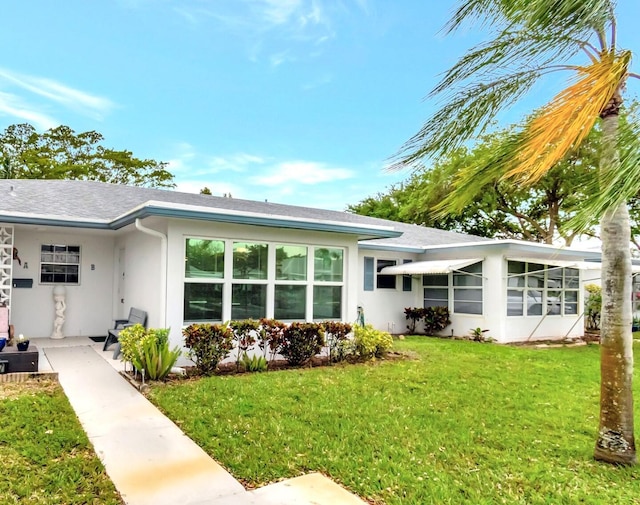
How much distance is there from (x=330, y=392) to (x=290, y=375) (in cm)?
147

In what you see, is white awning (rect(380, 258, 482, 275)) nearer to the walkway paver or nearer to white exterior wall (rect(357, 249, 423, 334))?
white exterior wall (rect(357, 249, 423, 334))

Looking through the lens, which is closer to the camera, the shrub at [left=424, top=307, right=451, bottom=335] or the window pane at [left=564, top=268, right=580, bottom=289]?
the shrub at [left=424, top=307, right=451, bottom=335]

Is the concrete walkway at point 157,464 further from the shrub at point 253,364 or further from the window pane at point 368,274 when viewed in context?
the window pane at point 368,274

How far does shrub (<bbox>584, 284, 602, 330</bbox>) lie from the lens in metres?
19.0

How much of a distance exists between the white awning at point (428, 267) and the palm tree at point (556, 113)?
29.8ft

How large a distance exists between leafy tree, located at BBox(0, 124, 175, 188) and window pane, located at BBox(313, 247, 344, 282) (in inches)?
936

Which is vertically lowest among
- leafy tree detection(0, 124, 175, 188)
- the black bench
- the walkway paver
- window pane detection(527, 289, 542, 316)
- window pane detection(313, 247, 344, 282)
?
the walkway paver

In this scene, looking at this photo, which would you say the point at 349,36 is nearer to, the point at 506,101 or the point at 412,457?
the point at 506,101

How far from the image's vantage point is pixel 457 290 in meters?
15.9

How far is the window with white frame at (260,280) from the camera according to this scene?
9.63 m

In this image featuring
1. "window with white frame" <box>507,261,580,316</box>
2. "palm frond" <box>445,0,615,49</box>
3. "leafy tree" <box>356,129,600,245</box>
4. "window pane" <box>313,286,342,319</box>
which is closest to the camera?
"palm frond" <box>445,0,615,49</box>

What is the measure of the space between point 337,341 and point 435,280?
24.0 ft

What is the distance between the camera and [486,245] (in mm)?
14734

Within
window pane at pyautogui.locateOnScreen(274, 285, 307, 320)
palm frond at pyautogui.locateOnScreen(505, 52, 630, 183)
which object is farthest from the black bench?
palm frond at pyautogui.locateOnScreen(505, 52, 630, 183)
